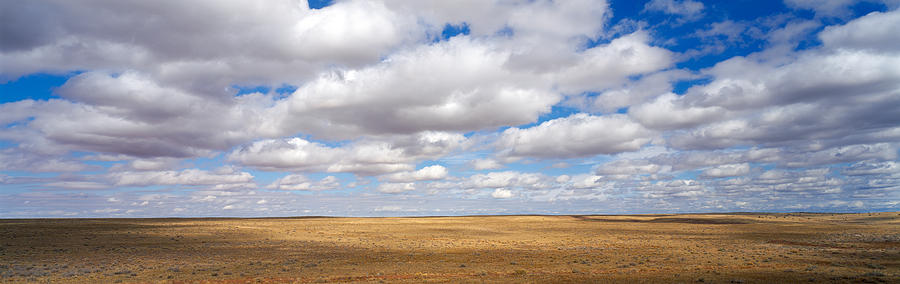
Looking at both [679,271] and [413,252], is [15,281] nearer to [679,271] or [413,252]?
[413,252]

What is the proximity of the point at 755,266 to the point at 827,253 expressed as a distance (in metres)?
14.9

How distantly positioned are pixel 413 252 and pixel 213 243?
91.1 ft

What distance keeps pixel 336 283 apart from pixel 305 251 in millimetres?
22091

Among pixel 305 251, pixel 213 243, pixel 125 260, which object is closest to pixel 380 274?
pixel 305 251

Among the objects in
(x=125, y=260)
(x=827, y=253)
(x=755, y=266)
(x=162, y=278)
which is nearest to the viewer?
(x=162, y=278)

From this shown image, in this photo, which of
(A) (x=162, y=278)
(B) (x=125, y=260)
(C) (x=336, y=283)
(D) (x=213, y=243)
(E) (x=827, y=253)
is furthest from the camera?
(D) (x=213, y=243)

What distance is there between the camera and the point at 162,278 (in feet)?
99.0

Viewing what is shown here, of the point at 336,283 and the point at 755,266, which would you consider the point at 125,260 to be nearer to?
the point at 336,283

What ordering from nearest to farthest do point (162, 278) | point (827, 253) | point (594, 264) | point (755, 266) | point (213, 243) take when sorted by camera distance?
1. point (162, 278)
2. point (755, 266)
3. point (594, 264)
4. point (827, 253)
5. point (213, 243)

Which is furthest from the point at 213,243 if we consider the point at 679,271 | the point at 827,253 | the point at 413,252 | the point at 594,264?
the point at 827,253

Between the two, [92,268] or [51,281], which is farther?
[92,268]

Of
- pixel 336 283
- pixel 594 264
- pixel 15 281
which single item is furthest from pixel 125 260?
pixel 594 264

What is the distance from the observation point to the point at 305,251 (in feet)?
158

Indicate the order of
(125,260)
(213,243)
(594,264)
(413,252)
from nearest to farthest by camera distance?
1. (594,264)
2. (125,260)
3. (413,252)
4. (213,243)
